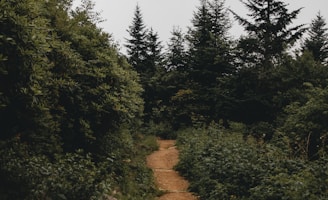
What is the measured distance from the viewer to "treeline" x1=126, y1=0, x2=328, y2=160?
17183 mm

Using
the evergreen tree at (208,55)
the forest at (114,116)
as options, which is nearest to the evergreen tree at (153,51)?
the evergreen tree at (208,55)

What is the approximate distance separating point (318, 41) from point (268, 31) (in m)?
12.5

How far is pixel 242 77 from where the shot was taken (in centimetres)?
2055

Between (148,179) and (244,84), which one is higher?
(244,84)

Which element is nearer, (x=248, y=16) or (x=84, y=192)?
(x=84, y=192)

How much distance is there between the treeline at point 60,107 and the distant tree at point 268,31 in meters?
10.6

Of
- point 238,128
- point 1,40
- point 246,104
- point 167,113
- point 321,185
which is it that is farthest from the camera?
point 167,113

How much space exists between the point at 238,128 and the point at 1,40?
48.1 ft

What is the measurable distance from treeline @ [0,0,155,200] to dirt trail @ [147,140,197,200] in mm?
521

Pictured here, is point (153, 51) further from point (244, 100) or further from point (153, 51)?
point (244, 100)

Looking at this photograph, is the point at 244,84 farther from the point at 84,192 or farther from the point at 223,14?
the point at 84,192

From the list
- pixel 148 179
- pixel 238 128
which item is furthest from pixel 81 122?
pixel 238 128

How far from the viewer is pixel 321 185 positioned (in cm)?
582

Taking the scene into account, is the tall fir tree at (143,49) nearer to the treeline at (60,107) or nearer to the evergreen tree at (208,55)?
the evergreen tree at (208,55)
